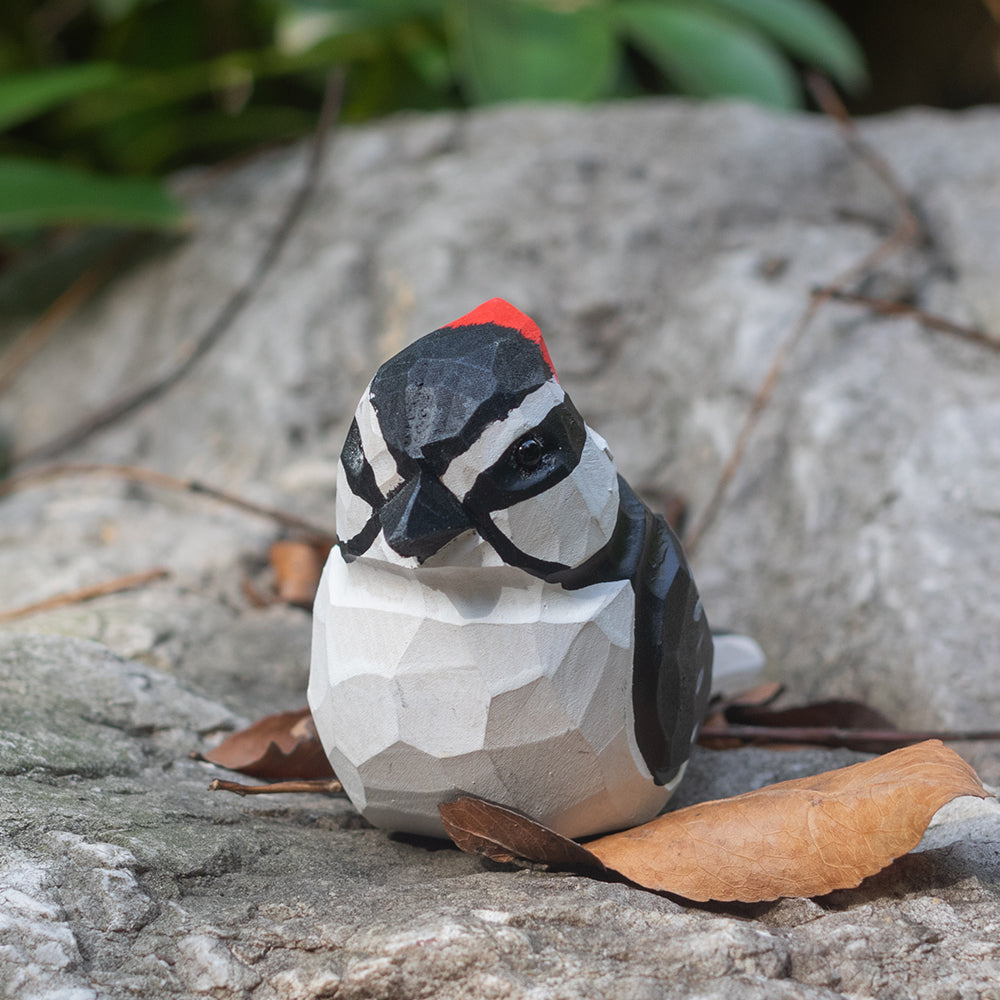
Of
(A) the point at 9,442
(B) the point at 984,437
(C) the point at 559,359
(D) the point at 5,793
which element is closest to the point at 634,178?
(C) the point at 559,359

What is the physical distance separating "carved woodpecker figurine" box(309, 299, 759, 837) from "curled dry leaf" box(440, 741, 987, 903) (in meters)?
0.04

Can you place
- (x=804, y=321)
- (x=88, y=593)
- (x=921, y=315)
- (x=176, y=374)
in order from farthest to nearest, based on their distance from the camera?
1. (x=176, y=374)
2. (x=804, y=321)
3. (x=921, y=315)
4. (x=88, y=593)

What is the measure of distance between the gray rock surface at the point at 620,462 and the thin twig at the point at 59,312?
53 millimetres

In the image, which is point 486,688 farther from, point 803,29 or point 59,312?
point 803,29

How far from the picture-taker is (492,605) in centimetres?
113

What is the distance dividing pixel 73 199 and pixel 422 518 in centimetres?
225

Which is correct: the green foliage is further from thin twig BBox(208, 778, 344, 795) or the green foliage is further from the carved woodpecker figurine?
the carved woodpecker figurine

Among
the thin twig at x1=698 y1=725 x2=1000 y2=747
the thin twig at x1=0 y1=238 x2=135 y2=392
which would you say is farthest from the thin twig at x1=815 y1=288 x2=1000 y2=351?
the thin twig at x1=0 y1=238 x2=135 y2=392

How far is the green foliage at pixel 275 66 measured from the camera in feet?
10.1

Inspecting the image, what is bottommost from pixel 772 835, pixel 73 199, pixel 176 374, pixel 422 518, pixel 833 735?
pixel 833 735

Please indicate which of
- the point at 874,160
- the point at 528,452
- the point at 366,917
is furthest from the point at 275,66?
the point at 366,917

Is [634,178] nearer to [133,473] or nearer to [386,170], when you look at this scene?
[386,170]

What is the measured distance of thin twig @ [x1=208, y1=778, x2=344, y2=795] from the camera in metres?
1.35

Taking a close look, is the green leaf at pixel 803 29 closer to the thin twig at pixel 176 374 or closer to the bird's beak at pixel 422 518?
the thin twig at pixel 176 374
